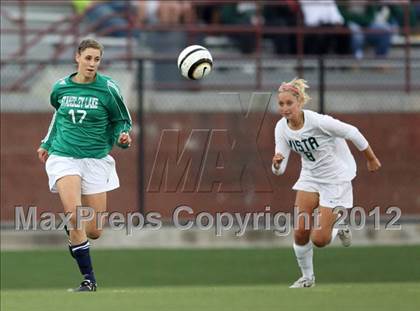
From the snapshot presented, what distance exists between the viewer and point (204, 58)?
481 inches

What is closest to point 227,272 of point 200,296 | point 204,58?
point 204,58

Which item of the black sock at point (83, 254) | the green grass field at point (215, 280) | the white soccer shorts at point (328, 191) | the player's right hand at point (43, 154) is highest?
the player's right hand at point (43, 154)

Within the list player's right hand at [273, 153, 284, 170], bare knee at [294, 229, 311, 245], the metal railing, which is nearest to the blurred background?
the metal railing

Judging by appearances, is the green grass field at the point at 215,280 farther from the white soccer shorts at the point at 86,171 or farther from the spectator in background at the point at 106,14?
the spectator in background at the point at 106,14

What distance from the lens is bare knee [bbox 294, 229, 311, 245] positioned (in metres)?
12.2

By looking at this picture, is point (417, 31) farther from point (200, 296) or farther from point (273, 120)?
point (200, 296)

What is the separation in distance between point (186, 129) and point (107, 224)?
67.8 inches

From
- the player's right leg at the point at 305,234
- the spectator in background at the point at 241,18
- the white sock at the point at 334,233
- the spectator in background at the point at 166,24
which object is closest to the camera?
the player's right leg at the point at 305,234

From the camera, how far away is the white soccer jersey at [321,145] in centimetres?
1199

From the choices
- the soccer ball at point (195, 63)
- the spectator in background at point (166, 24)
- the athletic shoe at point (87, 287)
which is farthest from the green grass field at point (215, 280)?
the spectator in background at point (166, 24)

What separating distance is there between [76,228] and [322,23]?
955 centimetres

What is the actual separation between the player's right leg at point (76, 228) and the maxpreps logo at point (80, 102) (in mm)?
628

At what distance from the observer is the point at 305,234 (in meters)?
12.2

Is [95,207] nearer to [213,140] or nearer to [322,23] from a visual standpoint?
[213,140]
